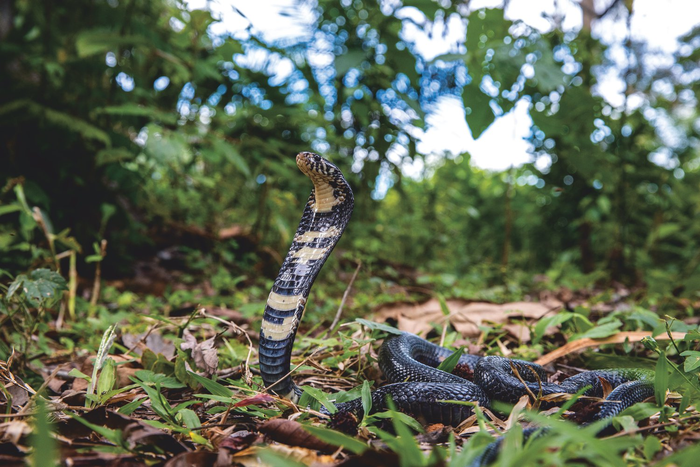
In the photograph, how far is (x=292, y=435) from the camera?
1.55 meters

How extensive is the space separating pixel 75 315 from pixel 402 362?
265 centimetres

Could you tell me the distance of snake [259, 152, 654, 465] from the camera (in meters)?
1.93

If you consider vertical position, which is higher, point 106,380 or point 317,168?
point 317,168

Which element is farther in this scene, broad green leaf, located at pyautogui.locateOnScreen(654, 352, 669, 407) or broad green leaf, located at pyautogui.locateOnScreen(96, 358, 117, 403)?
→ broad green leaf, located at pyautogui.locateOnScreen(96, 358, 117, 403)

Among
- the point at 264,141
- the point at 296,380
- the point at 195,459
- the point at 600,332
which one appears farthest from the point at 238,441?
the point at 264,141

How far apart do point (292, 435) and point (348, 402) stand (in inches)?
21.0

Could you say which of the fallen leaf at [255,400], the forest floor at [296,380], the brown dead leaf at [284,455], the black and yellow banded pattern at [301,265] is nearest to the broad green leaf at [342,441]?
the forest floor at [296,380]

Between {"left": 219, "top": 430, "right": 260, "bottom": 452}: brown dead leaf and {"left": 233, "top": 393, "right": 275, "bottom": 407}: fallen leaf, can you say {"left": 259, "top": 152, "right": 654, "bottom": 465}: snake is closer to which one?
{"left": 233, "top": 393, "right": 275, "bottom": 407}: fallen leaf

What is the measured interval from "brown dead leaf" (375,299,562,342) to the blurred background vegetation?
0.65 meters

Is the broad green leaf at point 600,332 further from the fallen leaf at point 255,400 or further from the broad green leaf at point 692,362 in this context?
the fallen leaf at point 255,400

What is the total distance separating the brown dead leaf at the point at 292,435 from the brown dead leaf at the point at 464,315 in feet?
5.70

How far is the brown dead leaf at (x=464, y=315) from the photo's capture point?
3.32m

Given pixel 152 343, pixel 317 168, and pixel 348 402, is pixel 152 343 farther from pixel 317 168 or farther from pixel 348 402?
pixel 317 168

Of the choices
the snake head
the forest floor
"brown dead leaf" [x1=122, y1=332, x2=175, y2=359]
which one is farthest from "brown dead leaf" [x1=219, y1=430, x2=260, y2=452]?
"brown dead leaf" [x1=122, y1=332, x2=175, y2=359]
